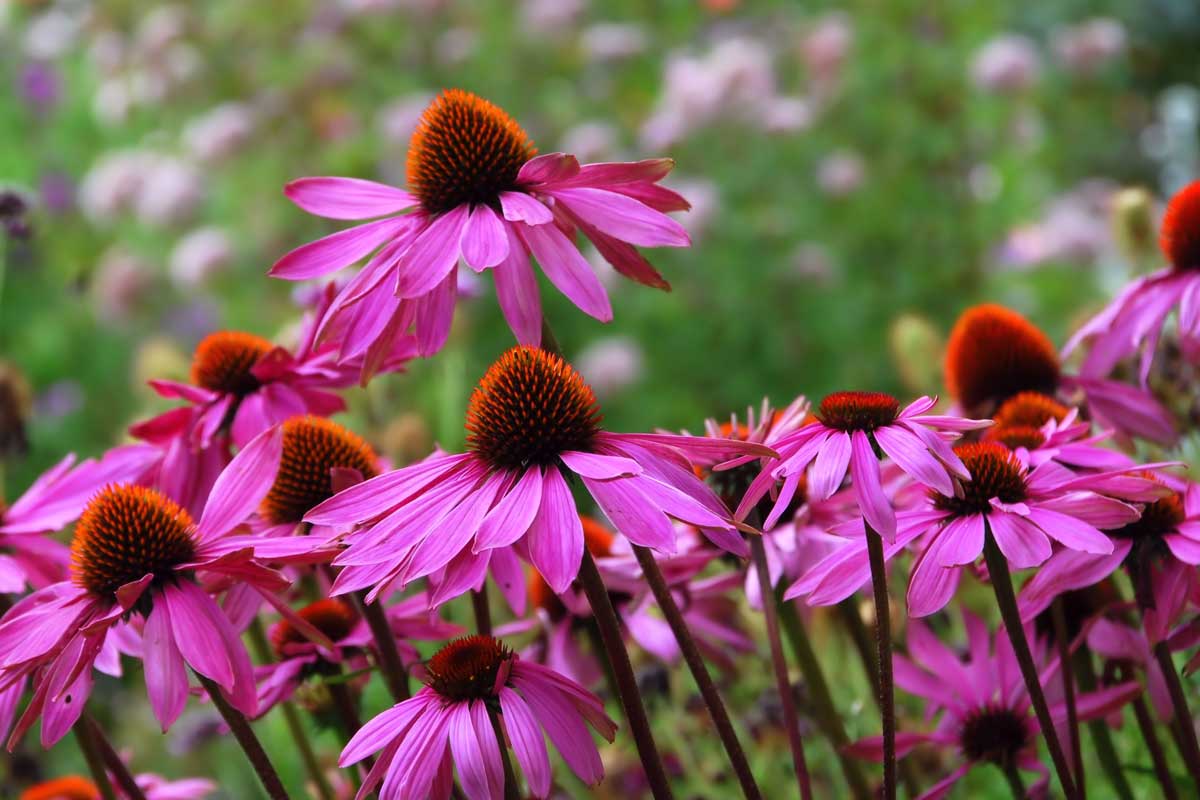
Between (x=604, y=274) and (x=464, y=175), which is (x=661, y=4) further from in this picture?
(x=464, y=175)

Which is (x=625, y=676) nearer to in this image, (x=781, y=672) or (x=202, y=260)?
(x=781, y=672)

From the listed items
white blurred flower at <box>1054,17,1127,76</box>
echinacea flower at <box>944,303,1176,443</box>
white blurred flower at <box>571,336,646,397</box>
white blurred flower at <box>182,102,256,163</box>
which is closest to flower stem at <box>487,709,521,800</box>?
echinacea flower at <box>944,303,1176,443</box>

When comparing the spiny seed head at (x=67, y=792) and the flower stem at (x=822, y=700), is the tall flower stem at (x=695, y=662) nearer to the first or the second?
the flower stem at (x=822, y=700)

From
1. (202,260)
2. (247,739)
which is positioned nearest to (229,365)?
(247,739)

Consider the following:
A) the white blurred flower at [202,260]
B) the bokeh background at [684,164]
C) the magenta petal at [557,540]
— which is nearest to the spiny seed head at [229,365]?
the magenta petal at [557,540]

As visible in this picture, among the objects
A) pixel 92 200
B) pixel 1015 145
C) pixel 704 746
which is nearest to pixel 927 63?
pixel 1015 145
